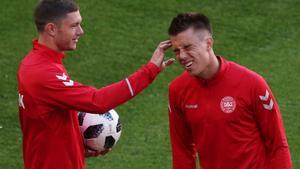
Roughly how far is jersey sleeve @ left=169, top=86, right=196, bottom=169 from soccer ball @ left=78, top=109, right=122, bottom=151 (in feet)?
2.30

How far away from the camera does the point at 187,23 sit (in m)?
6.17

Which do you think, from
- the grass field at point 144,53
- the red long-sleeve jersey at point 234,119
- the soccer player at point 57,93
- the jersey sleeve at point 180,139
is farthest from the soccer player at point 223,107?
the grass field at point 144,53

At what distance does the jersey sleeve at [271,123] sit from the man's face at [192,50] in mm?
423

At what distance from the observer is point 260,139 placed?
245 inches

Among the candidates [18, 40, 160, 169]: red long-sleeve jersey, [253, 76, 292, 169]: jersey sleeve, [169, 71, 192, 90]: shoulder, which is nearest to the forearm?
[18, 40, 160, 169]: red long-sleeve jersey

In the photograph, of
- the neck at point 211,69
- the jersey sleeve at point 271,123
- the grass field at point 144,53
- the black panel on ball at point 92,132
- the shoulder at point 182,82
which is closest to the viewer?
the jersey sleeve at point 271,123

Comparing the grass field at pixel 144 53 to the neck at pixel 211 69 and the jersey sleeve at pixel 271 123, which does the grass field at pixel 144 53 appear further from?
the neck at pixel 211 69

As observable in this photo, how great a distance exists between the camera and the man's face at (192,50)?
609 centimetres

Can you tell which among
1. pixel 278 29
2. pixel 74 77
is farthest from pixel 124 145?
pixel 278 29

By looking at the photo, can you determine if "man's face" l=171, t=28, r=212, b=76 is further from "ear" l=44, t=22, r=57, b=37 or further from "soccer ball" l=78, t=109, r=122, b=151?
"soccer ball" l=78, t=109, r=122, b=151

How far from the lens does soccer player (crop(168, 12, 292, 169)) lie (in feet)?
20.0

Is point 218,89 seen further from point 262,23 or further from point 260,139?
point 262,23

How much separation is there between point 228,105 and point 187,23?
658 millimetres

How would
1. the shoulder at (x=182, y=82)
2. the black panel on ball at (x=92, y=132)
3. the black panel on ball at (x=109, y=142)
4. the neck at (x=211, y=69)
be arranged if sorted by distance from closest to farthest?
1. the neck at (x=211, y=69)
2. the shoulder at (x=182, y=82)
3. the black panel on ball at (x=92, y=132)
4. the black panel on ball at (x=109, y=142)
